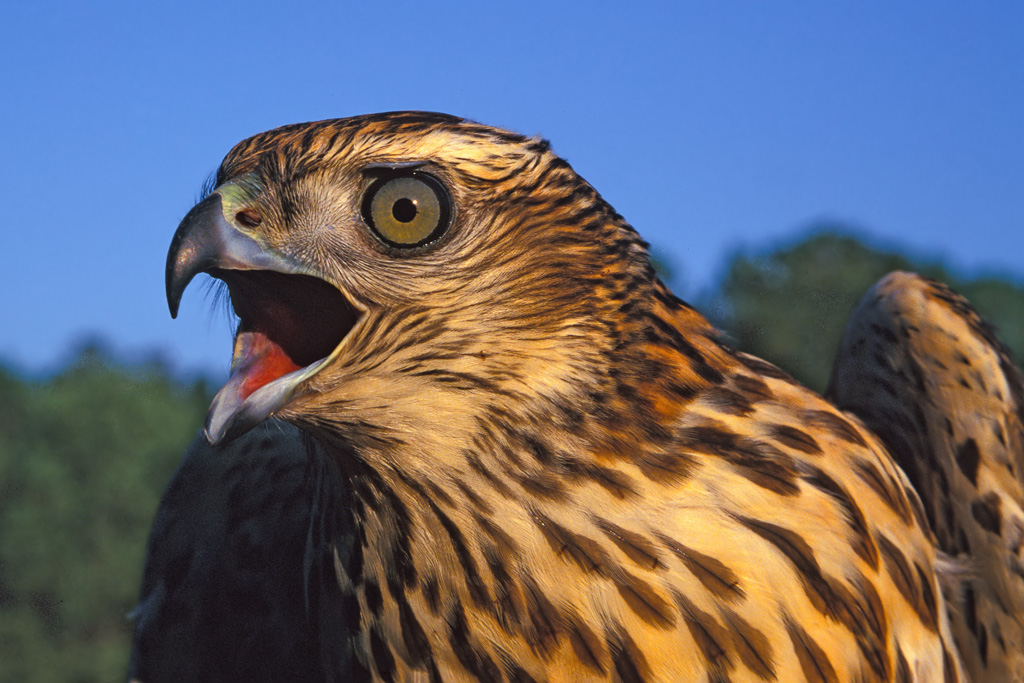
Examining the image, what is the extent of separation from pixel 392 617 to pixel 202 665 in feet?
4.26

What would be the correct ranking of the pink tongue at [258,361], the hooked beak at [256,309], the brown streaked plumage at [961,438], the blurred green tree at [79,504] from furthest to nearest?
1. the blurred green tree at [79,504]
2. the brown streaked plumage at [961,438]
3. the pink tongue at [258,361]
4. the hooked beak at [256,309]

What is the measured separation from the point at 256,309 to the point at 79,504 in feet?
154

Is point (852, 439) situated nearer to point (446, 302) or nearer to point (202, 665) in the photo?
point (446, 302)

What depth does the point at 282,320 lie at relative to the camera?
243 centimetres

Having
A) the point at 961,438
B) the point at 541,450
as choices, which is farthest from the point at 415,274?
the point at 961,438

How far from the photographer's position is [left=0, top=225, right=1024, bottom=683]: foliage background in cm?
4222

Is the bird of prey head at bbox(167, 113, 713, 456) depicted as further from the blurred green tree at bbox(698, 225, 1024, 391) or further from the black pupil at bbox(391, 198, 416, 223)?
the blurred green tree at bbox(698, 225, 1024, 391)

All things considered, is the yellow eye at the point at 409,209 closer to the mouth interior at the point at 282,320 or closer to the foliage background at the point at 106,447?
the mouth interior at the point at 282,320

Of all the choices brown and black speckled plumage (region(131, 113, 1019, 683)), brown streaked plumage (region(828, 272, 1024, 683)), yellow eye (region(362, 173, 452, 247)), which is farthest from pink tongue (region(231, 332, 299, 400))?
brown streaked plumage (region(828, 272, 1024, 683))

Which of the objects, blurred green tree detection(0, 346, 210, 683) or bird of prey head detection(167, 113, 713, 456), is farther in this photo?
blurred green tree detection(0, 346, 210, 683)

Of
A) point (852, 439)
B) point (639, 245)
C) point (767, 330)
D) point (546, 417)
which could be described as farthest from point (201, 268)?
point (767, 330)

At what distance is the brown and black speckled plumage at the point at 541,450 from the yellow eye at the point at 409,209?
3 centimetres

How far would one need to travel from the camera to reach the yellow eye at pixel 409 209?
2271 mm

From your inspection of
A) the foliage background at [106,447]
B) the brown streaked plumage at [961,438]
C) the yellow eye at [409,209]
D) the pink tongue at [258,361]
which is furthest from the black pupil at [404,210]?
the foliage background at [106,447]
